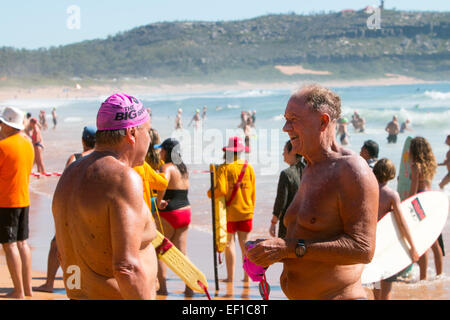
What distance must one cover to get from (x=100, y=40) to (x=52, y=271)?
605 ft

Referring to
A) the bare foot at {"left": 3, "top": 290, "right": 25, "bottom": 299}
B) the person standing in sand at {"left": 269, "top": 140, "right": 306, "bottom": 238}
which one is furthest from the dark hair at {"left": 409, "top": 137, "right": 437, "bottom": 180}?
the bare foot at {"left": 3, "top": 290, "right": 25, "bottom": 299}

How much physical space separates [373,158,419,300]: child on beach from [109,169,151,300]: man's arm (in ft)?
9.23

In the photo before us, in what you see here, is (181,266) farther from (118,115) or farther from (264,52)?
(264,52)

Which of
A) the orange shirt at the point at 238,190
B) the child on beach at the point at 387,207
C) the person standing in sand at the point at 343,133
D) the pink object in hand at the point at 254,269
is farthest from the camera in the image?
the person standing in sand at the point at 343,133

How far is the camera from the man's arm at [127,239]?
2.27 meters

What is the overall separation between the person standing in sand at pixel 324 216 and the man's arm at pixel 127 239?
1.66 ft

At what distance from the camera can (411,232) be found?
4867mm

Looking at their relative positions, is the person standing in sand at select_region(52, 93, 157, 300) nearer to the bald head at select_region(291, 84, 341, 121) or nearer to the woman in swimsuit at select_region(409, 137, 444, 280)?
the bald head at select_region(291, 84, 341, 121)

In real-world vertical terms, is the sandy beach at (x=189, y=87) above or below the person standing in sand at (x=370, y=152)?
below

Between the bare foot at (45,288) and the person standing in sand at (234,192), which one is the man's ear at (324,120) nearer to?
the person standing in sand at (234,192)

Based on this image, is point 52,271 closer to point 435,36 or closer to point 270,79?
point 270,79

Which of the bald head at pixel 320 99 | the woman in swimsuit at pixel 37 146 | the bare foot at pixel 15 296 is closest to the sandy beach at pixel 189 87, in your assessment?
the woman in swimsuit at pixel 37 146

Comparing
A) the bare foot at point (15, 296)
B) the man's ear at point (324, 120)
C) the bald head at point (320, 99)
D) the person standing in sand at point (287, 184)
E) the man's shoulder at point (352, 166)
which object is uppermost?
the bald head at point (320, 99)
